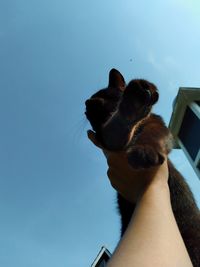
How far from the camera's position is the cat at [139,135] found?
2602 millimetres

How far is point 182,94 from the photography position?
16281 mm

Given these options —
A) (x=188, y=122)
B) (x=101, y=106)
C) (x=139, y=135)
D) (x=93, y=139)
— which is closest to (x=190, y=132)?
(x=188, y=122)

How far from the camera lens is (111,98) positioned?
3311mm

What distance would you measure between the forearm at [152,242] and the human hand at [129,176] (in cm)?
42

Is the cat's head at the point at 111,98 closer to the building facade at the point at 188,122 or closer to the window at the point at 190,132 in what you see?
the building facade at the point at 188,122

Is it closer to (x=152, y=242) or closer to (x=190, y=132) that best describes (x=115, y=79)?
(x=152, y=242)

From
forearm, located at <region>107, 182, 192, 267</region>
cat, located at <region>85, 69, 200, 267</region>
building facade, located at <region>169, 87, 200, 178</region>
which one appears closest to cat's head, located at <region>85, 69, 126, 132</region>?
cat, located at <region>85, 69, 200, 267</region>

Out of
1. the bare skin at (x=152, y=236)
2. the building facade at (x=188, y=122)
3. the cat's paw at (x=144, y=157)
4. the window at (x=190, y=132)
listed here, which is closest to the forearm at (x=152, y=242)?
the bare skin at (x=152, y=236)

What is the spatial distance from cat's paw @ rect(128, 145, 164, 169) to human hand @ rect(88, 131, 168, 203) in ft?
0.12

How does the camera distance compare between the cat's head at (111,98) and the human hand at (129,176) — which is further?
the cat's head at (111,98)

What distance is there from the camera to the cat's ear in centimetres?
349

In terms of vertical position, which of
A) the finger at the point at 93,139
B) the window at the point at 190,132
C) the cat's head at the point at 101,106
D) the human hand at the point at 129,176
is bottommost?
the human hand at the point at 129,176

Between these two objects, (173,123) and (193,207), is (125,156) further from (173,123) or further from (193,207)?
(173,123)

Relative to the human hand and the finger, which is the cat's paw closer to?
the human hand
